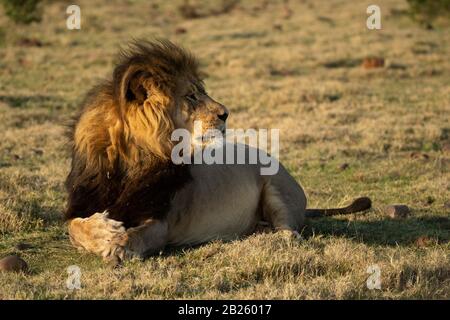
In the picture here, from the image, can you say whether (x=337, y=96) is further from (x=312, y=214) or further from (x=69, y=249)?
(x=69, y=249)

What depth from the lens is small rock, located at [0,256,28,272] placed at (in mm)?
4699

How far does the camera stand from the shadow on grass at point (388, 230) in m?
6.02

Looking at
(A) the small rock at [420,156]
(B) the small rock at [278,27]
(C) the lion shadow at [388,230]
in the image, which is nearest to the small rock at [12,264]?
(C) the lion shadow at [388,230]

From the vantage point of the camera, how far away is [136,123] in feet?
15.9

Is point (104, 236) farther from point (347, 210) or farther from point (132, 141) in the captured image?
point (347, 210)

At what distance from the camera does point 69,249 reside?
5.47 m

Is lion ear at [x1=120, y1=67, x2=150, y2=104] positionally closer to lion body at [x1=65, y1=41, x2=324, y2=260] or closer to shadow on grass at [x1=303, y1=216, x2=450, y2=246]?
lion body at [x1=65, y1=41, x2=324, y2=260]

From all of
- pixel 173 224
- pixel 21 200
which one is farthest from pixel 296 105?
pixel 173 224

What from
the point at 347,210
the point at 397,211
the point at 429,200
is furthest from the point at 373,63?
the point at 347,210

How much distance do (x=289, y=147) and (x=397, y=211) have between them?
10.7 feet

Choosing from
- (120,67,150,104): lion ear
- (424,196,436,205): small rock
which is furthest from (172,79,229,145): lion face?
(424,196,436,205): small rock

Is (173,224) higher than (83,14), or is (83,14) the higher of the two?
(83,14)

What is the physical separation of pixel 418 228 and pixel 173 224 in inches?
89.6
